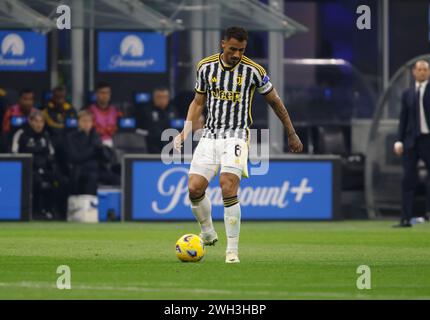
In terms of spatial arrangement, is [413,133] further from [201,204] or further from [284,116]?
[201,204]

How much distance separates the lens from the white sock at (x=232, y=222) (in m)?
13.2

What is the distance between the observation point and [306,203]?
22.6 meters

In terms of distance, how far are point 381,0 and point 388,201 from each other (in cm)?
483

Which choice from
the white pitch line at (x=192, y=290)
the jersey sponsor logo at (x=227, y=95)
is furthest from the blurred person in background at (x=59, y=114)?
the white pitch line at (x=192, y=290)

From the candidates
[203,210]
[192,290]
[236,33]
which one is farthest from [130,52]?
[192,290]

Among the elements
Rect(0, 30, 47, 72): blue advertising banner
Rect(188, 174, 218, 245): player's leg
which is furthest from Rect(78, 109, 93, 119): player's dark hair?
Rect(188, 174, 218, 245): player's leg

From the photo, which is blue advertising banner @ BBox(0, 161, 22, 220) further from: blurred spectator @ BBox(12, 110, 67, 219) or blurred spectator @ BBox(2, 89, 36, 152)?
blurred spectator @ BBox(2, 89, 36, 152)

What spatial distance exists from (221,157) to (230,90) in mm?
672

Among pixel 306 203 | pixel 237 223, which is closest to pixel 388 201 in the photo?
pixel 306 203

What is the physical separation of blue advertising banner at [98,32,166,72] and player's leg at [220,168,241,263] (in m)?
12.1

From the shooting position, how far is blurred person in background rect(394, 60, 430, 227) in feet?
67.0

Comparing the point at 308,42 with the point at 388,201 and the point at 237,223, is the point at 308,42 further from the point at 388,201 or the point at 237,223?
the point at 237,223

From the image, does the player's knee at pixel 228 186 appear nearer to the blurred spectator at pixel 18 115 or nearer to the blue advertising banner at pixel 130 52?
the blurred spectator at pixel 18 115

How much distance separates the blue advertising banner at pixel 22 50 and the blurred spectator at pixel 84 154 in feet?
9.59
